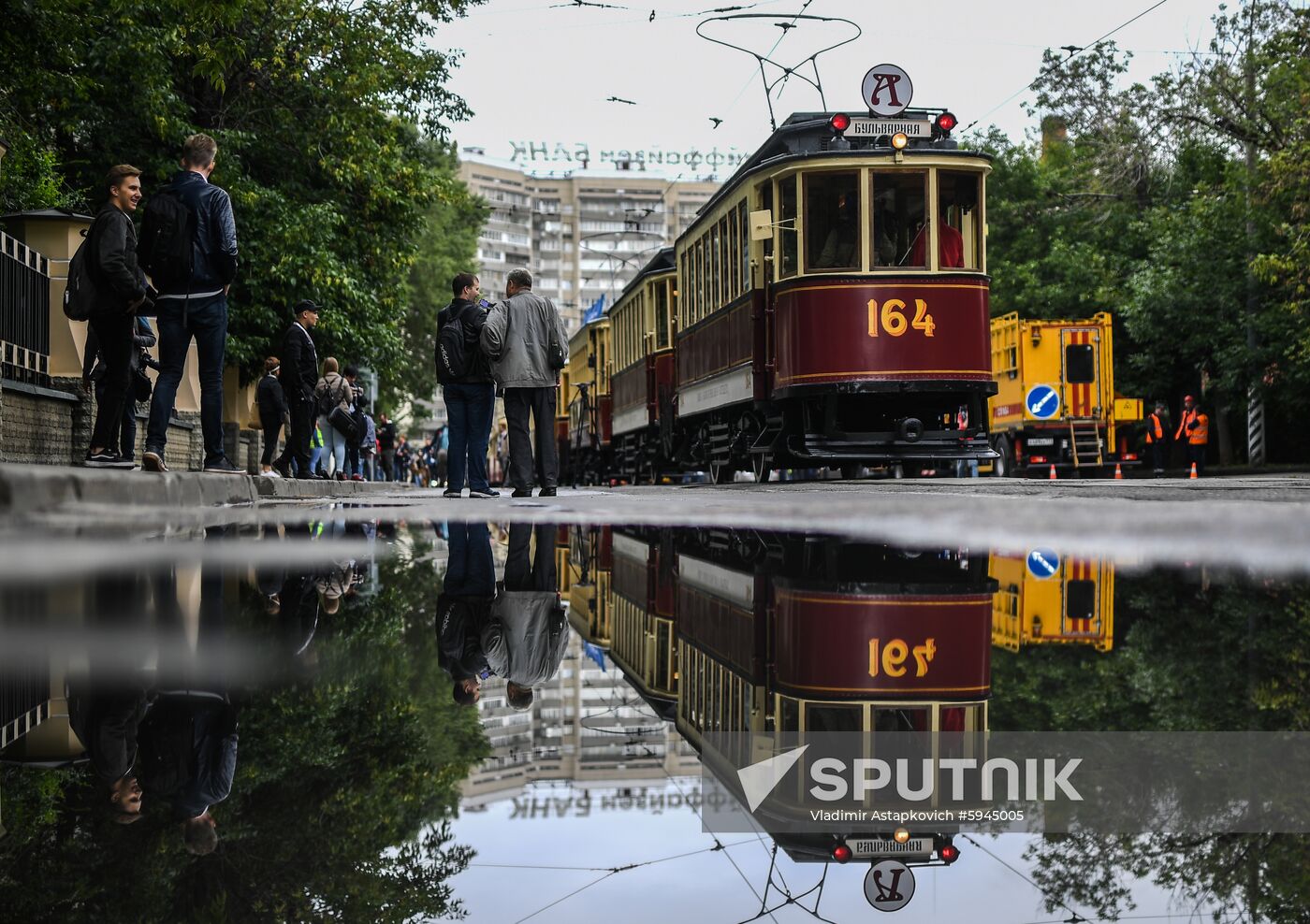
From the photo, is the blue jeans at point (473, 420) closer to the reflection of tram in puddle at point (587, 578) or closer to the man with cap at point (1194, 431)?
the reflection of tram in puddle at point (587, 578)

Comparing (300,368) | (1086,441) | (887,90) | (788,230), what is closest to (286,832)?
(300,368)

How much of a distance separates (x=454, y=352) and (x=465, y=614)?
9.38 metres

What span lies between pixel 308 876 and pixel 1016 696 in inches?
39.5

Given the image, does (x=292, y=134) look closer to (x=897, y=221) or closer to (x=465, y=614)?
(x=897, y=221)

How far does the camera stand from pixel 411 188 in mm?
24281

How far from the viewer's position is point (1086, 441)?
2967 cm

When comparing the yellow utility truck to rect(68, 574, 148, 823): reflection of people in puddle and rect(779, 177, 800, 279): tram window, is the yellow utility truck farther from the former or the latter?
rect(68, 574, 148, 823): reflection of people in puddle

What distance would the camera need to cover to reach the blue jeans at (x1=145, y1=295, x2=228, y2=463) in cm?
890

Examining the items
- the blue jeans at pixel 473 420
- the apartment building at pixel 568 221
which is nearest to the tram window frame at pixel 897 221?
the blue jeans at pixel 473 420

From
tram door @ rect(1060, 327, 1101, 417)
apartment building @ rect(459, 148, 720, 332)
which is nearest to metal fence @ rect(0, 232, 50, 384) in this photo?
tram door @ rect(1060, 327, 1101, 417)

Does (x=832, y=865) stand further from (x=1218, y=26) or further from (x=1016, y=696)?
(x=1218, y=26)

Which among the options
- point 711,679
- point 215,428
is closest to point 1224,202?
point 215,428

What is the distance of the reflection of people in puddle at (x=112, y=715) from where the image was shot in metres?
1.35

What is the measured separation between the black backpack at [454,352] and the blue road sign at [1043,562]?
8.55 m
